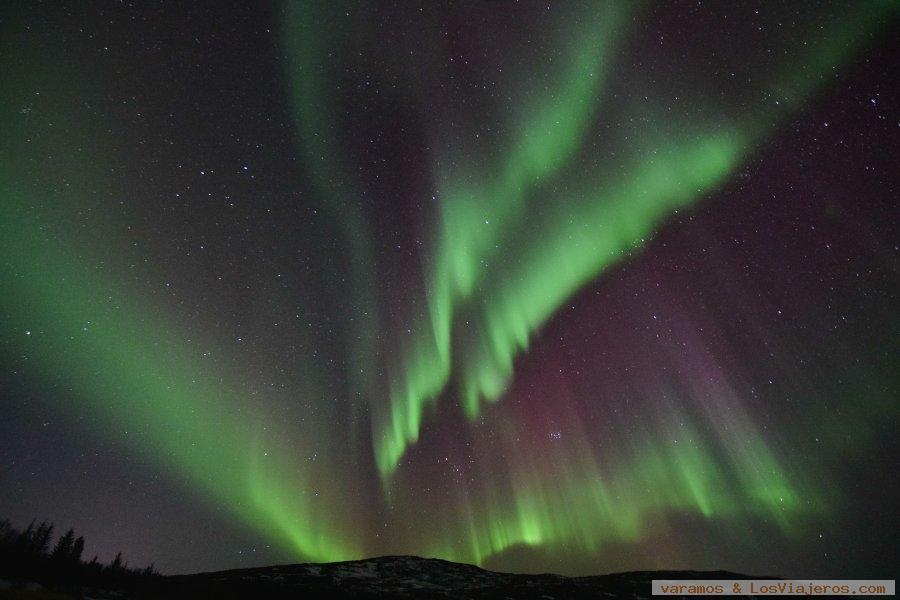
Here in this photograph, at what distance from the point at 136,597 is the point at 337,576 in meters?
26.3

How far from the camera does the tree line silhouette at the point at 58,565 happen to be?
21714 mm

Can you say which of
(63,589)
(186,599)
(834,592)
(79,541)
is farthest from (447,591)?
(79,541)

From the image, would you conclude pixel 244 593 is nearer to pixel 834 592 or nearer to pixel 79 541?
pixel 79 541

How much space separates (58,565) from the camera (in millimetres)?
32781

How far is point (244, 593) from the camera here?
36.7 m

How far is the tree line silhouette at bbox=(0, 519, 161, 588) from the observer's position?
71.2 ft

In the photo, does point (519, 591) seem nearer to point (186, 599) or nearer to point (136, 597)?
point (186, 599)

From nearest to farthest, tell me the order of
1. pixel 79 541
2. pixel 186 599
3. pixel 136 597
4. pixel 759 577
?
1. pixel 136 597
2. pixel 186 599
3. pixel 759 577
4. pixel 79 541

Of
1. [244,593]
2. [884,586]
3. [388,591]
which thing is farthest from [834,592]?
[244,593]

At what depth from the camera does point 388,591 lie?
40719 millimetres

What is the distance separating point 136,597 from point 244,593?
1429 cm

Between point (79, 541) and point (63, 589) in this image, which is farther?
point (79, 541)

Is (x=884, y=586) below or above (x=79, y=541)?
below

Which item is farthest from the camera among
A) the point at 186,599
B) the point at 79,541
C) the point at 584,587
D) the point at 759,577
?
the point at 79,541
